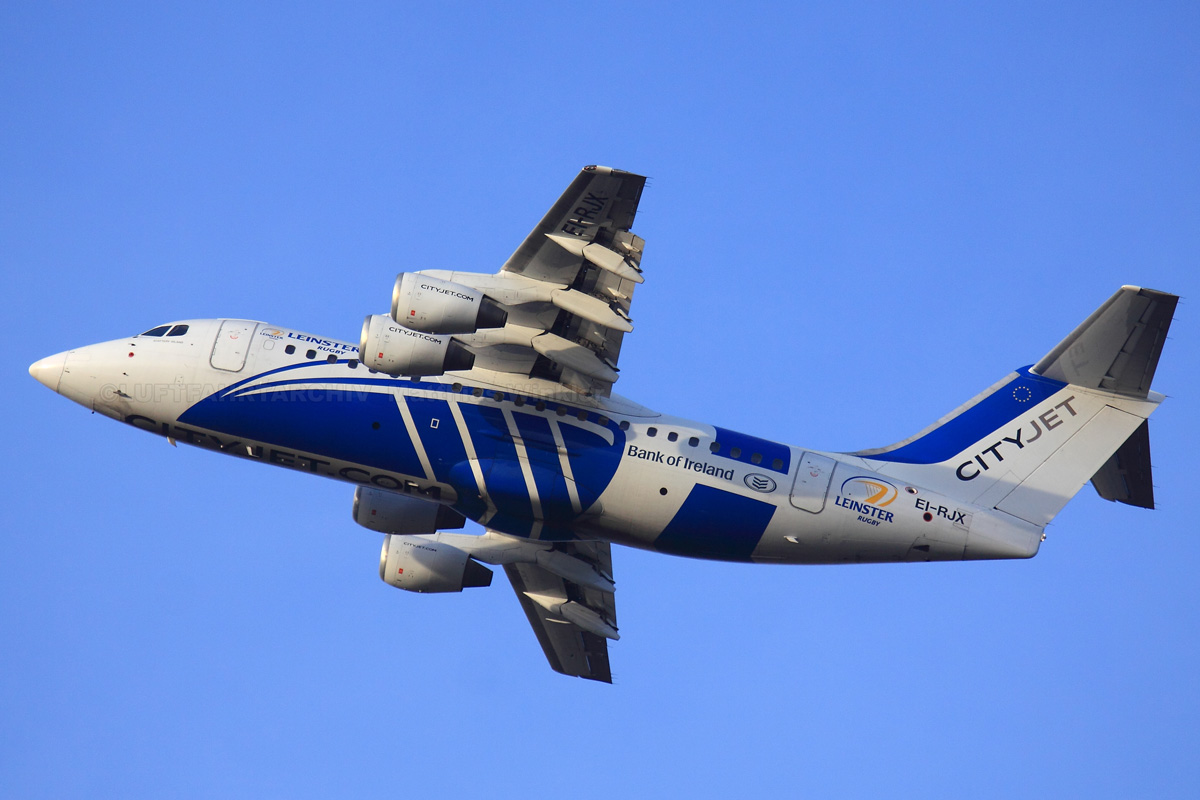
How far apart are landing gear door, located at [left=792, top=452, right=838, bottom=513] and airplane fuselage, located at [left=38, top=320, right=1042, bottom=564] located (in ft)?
0.07

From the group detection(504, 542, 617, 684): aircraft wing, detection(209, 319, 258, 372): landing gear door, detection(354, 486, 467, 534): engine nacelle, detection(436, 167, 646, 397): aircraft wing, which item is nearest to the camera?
detection(436, 167, 646, 397): aircraft wing

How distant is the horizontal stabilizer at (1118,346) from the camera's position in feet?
60.6

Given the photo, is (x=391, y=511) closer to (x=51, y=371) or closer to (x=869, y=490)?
(x=51, y=371)

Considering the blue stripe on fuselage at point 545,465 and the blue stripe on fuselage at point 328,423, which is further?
the blue stripe on fuselage at point 328,423

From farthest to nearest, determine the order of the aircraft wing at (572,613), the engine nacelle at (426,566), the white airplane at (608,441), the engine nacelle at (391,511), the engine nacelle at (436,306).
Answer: the aircraft wing at (572,613), the engine nacelle at (426,566), the engine nacelle at (391,511), the white airplane at (608,441), the engine nacelle at (436,306)

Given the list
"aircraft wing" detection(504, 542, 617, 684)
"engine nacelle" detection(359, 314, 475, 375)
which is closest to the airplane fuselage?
"engine nacelle" detection(359, 314, 475, 375)

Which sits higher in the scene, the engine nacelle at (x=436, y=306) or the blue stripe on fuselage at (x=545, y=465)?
the engine nacelle at (x=436, y=306)

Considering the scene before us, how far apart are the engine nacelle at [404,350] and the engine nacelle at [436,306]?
41 cm

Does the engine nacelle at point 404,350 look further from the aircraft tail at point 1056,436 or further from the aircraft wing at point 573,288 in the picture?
the aircraft tail at point 1056,436

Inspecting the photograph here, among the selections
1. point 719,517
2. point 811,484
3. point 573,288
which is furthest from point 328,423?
point 811,484

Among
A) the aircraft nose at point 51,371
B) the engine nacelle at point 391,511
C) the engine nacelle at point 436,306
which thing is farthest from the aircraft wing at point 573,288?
the aircraft nose at point 51,371

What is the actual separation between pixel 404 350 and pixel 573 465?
3.23 metres

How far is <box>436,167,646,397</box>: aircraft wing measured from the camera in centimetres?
1748

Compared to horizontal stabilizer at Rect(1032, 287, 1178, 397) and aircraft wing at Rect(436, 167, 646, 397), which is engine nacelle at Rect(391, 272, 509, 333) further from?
horizontal stabilizer at Rect(1032, 287, 1178, 397)
